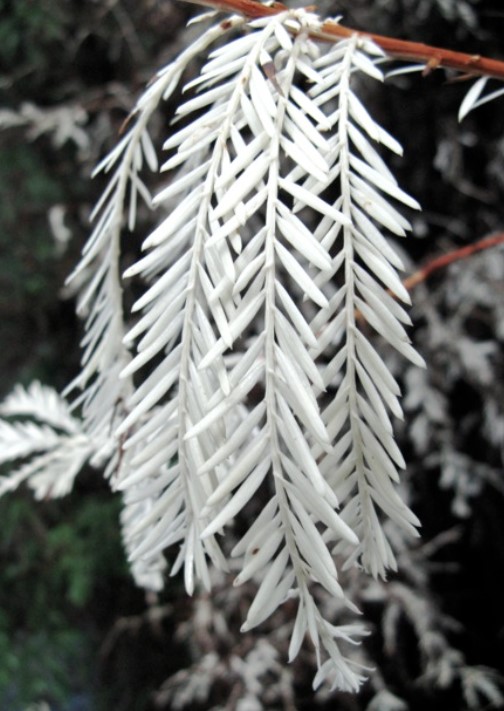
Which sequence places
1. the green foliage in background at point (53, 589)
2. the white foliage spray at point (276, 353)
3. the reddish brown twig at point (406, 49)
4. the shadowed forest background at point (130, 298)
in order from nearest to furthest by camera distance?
the white foliage spray at point (276, 353) < the reddish brown twig at point (406, 49) < the shadowed forest background at point (130, 298) < the green foliage in background at point (53, 589)

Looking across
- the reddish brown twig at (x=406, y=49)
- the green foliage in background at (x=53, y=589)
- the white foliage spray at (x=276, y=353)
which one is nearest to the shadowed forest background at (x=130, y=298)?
the green foliage in background at (x=53, y=589)

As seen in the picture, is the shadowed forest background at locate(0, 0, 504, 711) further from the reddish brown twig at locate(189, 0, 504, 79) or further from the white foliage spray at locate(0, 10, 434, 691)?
the white foliage spray at locate(0, 10, 434, 691)

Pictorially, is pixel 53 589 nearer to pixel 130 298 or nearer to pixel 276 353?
pixel 130 298

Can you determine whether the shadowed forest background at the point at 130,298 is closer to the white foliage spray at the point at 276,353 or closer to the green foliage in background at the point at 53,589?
the green foliage in background at the point at 53,589

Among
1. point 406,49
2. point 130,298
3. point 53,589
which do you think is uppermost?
point 406,49

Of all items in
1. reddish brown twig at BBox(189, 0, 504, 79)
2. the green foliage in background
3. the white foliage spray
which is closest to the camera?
the white foliage spray

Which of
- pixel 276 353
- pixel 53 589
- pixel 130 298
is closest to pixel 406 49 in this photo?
pixel 276 353

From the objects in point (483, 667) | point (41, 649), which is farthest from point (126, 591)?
point (483, 667)

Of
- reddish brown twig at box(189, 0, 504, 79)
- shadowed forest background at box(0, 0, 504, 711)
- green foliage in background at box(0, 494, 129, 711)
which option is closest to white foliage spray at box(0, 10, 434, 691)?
reddish brown twig at box(189, 0, 504, 79)

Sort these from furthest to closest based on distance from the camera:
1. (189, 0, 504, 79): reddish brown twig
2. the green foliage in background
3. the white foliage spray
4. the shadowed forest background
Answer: the green foliage in background
the shadowed forest background
(189, 0, 504, 79): reddish brown twig
the white foliage spray
